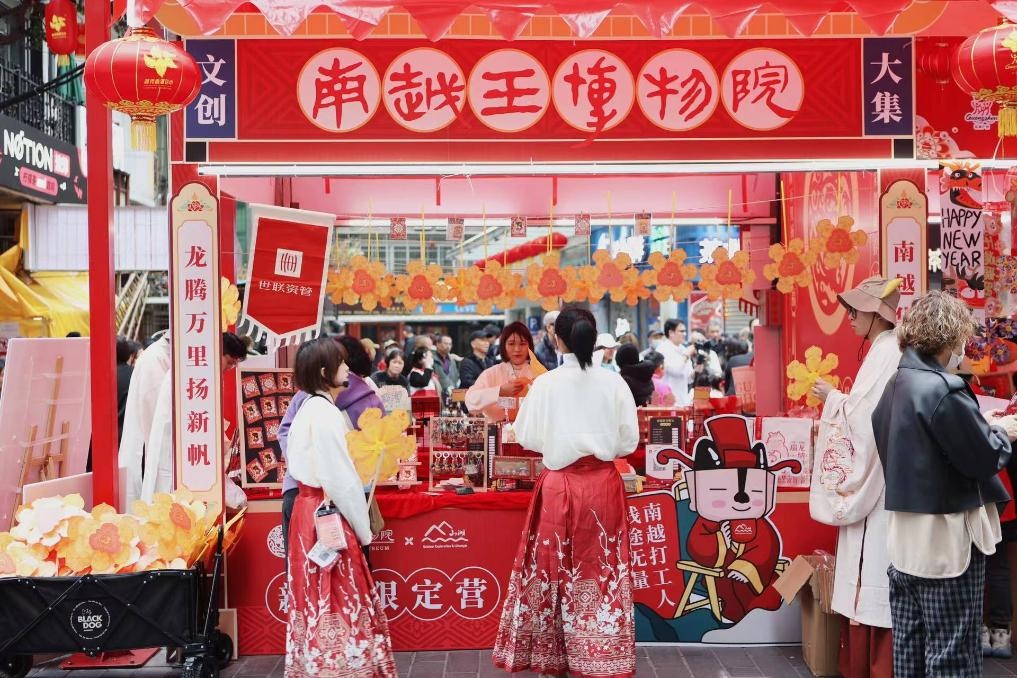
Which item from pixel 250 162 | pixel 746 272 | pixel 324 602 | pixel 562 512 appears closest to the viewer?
pixel 324 602

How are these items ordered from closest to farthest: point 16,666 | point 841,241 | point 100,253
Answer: point 16,666 < point 100,253 < point 841,241

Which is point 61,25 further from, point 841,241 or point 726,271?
point 841,241

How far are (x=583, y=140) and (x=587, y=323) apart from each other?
54.3 inches

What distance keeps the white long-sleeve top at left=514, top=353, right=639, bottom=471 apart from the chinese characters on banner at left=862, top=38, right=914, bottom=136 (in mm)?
2375

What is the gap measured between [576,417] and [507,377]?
2.47 metres

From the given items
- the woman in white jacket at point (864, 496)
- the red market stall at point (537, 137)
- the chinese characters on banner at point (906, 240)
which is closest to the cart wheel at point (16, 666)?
the red market stall at point (537, 137)

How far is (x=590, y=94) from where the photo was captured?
6027mm

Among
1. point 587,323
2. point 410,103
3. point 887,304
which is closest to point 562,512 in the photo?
point 587,323

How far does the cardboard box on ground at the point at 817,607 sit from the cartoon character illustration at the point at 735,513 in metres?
0.32

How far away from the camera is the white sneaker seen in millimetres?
5883

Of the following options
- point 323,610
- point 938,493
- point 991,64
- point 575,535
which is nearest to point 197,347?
point 323,610

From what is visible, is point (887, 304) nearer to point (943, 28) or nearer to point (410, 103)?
point (943, 28)

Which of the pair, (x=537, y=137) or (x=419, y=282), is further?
(x=419, y=282)

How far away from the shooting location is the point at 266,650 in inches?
239
